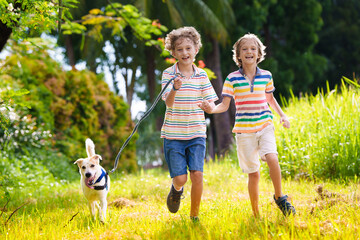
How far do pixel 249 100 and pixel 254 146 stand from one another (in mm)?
450

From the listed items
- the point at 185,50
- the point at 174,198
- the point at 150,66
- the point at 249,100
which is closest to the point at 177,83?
the point at 185,50

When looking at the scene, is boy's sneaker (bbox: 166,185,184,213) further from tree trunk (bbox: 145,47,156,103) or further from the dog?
tree trunk (bbox: 145,47,156,103)

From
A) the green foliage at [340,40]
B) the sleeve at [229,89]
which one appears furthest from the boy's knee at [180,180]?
the green foliage at [340,40]

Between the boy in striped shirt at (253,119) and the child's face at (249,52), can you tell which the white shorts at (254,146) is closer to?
the boy in striped shirt at (253,119)

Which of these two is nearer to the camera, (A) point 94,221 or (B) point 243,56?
(B) point 243,56

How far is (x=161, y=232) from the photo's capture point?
150 inches

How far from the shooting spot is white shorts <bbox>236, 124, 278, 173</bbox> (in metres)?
4.00

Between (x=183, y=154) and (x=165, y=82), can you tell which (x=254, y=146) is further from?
(x=165, y=82)

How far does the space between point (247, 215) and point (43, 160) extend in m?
6.30

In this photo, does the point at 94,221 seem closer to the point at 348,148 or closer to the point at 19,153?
the point at 348,148

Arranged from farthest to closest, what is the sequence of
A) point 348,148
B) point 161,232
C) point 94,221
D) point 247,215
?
point 348,148
point 94,221
point 247,215
point 161,232

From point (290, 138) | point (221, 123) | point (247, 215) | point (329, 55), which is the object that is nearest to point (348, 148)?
point (290, 138)

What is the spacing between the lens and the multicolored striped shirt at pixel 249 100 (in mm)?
4027

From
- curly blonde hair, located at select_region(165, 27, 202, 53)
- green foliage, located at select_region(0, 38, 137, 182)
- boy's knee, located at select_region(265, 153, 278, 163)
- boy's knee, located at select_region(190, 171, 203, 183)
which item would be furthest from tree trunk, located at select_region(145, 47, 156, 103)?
boy's knee, located at select_region(265, 153, 278, 163)
